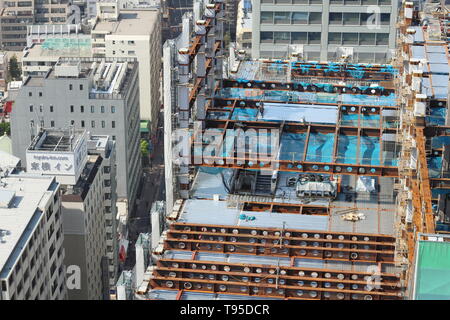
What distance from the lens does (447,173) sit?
203 feet

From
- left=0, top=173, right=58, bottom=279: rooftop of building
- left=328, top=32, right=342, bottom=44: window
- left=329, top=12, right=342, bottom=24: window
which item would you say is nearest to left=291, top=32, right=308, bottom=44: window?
left=328, top=32, right=342, bottom=44: window

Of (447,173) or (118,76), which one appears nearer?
(447,173)

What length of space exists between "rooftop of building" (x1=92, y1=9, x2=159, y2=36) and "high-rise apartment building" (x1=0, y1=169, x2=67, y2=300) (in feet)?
295

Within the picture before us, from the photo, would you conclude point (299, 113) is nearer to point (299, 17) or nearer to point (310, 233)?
point (310, 233)

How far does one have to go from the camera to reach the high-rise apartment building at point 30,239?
71188 millimetres

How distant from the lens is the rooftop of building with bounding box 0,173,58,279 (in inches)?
2825

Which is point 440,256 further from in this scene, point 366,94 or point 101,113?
point 101,113

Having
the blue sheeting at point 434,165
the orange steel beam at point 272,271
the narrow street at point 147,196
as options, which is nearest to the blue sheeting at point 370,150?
the blue sheeting at point 434,165

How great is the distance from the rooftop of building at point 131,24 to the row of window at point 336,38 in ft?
245

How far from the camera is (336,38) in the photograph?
327ft

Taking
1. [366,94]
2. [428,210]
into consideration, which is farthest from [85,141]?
[428,210]

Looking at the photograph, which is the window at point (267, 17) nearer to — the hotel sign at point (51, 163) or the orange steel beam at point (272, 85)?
the orange steel beam at point (272, 85)

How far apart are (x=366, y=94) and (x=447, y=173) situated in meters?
22.1
